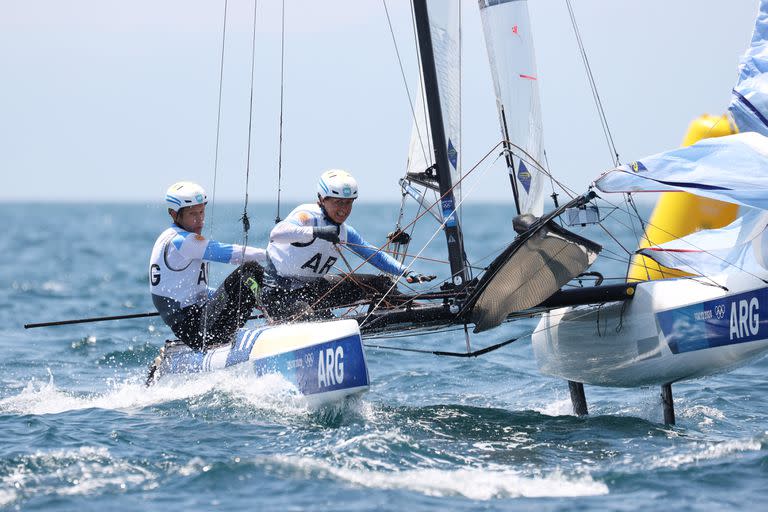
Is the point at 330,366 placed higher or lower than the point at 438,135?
lower

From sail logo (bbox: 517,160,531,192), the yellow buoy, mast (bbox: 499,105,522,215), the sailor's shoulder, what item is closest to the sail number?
the sailor's shoulder

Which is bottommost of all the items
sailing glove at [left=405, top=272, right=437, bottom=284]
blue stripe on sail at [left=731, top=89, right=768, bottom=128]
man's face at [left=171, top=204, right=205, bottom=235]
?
sailing glove at [left=405, top=272, right=437, bottom=284]

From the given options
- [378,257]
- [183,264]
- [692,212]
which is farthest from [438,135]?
[692,212]

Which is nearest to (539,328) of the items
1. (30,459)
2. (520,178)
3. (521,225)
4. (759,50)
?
(520,178)

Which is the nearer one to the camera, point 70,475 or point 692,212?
point 70,475

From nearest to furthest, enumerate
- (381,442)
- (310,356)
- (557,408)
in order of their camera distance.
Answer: (381,442), (310,356), (557,408)

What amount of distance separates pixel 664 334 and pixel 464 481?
6.02 ft

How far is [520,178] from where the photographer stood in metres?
7.02

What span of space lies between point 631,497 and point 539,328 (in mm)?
2588

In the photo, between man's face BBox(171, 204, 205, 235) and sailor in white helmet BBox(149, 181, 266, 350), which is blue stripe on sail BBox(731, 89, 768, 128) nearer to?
sailor in white helmet BBox(149, 181, 266, 350)

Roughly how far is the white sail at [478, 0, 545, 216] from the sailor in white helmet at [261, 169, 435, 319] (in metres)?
1.01

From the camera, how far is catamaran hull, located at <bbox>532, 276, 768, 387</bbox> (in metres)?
5.79

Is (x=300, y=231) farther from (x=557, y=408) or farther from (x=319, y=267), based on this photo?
(x=557, y=408)

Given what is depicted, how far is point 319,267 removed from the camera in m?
6.69
